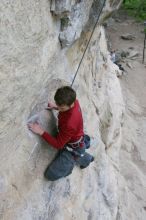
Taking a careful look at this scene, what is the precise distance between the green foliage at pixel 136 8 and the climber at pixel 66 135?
1237cm

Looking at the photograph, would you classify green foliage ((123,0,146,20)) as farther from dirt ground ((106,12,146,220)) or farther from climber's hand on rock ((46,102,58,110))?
climber's hand on rock ((46,102,58,110))

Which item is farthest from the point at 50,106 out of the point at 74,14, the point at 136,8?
the point at 136,8

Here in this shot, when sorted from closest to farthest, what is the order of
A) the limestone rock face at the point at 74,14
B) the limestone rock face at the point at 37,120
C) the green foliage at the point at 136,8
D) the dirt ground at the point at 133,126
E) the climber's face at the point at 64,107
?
the limestone rock face at the point at 37,120 < the limestone rock face at the point at 74,14 < the climber's face at the point at 64,107 < the dirt ground at the point at 133,126 < the green foliage at the point at 136,8

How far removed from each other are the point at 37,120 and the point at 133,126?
17.4 ft

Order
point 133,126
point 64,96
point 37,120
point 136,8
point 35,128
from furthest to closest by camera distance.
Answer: point 136,8 < point 133,126 < point 37,120 < point 35,128 < point 64,96

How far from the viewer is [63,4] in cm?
359

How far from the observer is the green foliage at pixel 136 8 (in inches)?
618

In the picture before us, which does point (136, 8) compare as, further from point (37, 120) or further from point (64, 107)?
point (64, 107)

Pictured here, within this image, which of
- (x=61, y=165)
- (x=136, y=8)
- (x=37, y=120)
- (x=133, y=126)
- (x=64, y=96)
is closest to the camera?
(x=64, y=96)

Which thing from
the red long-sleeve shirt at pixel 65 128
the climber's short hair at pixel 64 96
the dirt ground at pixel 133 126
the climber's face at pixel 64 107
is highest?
the climber's short hair at pixel 64 96

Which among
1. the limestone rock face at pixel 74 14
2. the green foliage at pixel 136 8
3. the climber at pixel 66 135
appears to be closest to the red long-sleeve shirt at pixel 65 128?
the climber at pixel 66 135

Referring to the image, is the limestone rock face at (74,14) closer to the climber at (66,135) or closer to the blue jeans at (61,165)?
the climber at (66,135)

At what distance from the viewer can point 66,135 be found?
12.8 ft

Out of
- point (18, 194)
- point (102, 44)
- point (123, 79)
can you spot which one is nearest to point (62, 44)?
point (18, 194)
